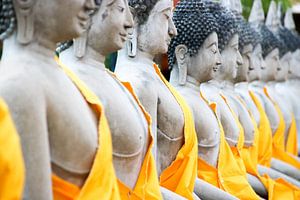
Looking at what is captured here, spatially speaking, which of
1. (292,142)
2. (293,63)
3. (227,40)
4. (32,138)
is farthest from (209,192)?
(293,63)

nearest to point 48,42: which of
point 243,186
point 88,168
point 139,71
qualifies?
point 88,168

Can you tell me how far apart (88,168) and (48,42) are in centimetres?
46

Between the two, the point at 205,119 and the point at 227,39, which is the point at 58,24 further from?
the point at 227,39

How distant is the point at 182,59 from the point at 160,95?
0.83m

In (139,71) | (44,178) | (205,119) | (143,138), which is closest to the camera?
(44,178)

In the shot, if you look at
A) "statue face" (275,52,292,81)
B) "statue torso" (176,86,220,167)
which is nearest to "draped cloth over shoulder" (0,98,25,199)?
"statue torso" (176,86,220,167)

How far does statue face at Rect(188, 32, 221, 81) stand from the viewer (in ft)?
18.3

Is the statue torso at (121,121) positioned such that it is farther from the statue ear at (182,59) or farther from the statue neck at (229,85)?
the statue neck at (229,85)

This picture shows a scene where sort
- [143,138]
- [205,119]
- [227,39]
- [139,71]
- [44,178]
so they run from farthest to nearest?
[227,39] < [205,119] < [139,71] < [143,138] < [44,178]

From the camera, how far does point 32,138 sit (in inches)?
124

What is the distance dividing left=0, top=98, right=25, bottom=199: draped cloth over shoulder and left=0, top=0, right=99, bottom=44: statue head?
2.29 ft

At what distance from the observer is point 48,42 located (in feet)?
11.2

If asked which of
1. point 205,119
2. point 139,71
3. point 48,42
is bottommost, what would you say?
point 205,119

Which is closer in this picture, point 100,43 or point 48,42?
point 48,42
